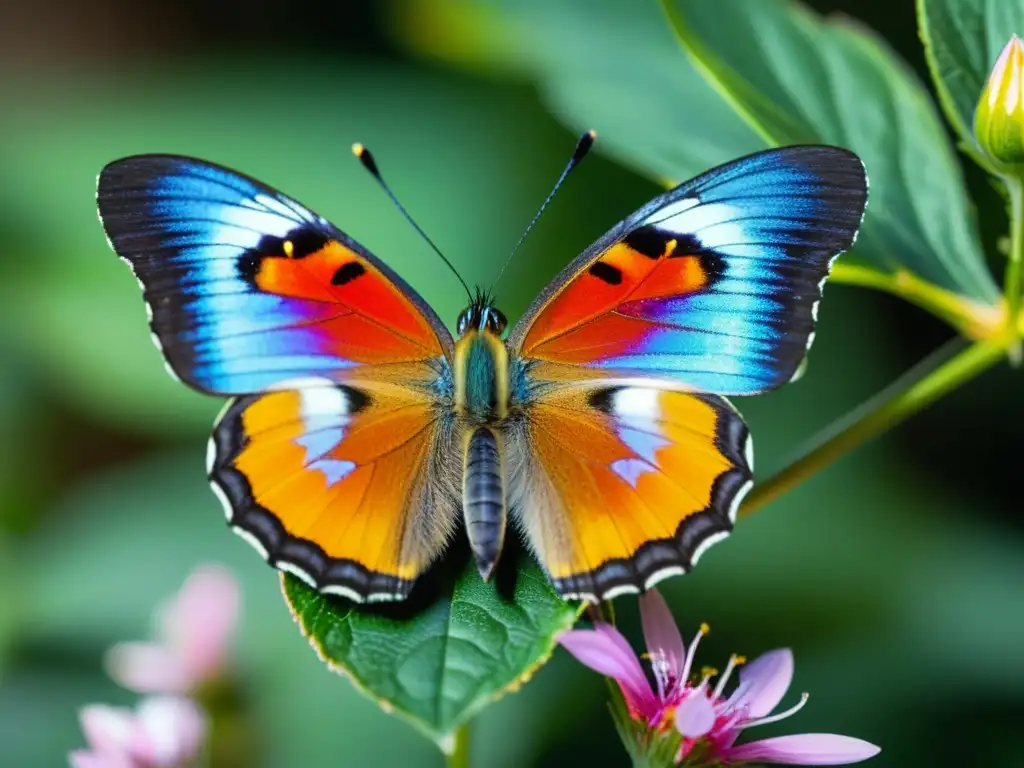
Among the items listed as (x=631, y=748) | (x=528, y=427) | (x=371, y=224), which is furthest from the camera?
(x=371, y=224)

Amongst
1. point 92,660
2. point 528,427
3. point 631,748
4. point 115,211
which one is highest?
point 115,211

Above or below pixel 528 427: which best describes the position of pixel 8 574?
below

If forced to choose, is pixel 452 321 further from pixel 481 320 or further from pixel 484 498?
pixel 484 498

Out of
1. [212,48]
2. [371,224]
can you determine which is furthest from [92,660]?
[212,48]

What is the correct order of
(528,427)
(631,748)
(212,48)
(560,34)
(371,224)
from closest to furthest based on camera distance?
1. (631,748)
2. (528,427)
3. (560,34)
4. (371,224)
5. (212,48)

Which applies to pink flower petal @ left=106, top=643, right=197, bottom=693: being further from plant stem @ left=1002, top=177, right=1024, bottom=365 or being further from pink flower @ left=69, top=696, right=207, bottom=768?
plant stem @ left=1002, top=177, right=1024, bottom=365

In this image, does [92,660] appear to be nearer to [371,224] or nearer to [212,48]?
[371,224]
